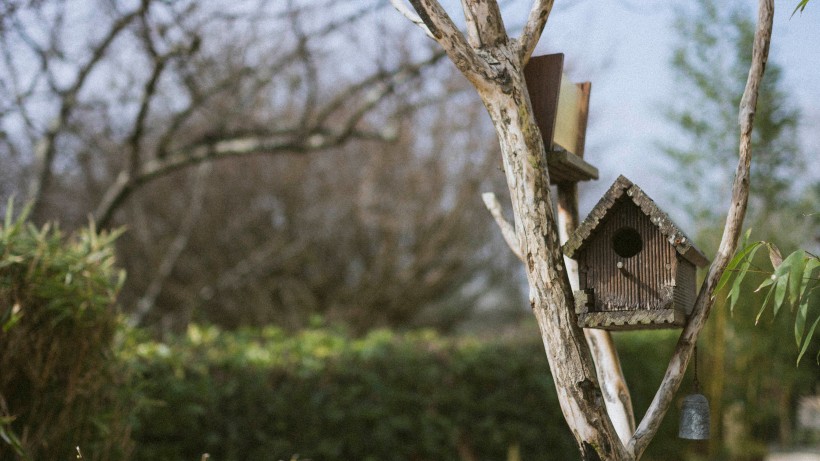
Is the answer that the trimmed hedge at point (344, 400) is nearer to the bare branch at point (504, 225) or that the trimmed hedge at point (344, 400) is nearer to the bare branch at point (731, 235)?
the bare branch at point (504, 225)

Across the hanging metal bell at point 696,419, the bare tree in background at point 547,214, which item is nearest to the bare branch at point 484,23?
the bare tree in background at point 547,214

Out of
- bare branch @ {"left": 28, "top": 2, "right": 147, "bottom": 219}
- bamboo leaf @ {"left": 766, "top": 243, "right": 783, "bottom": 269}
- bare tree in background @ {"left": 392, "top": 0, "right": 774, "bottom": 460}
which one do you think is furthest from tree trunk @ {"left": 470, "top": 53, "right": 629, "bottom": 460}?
bare branch @ {"left": 28, "top": 2, "right": 147, "bottom": 219}

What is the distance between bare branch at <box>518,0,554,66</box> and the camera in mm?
2037

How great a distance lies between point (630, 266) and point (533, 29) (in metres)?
0.70

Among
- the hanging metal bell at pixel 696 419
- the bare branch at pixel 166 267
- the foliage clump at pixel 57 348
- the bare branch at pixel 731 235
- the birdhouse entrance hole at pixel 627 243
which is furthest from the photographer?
the bare branch at pixel 166 267

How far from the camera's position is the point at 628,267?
6.80ft

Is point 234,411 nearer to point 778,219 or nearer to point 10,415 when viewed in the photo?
point 10,415

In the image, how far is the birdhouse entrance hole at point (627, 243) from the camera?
2.19 m

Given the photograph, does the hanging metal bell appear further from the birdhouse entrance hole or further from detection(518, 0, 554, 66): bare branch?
detection(518, 0, 554, 66): bare branch

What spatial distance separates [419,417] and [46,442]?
9.58 feet

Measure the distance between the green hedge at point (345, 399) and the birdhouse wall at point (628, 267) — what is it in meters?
2.27

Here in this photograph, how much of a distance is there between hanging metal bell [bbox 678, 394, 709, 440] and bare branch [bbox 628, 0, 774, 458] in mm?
148

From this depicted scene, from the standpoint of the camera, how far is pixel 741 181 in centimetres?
196

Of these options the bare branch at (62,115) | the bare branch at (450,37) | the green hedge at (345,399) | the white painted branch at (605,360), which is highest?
the bare branch at (62,115)
